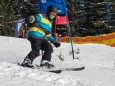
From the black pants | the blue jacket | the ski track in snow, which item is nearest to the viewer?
the ski track in snow

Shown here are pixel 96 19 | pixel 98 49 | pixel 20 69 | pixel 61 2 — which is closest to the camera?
pixel 20 69

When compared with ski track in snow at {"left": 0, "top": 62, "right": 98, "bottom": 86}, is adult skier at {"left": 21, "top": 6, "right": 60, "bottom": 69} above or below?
above

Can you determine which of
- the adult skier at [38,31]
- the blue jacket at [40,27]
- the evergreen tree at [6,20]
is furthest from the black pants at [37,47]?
the evergreen tree at [6,20]

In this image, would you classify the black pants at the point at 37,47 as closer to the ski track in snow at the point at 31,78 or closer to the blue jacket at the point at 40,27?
the blue jacket at the point at 40,27

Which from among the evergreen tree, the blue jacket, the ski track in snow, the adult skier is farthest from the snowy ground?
the evergreen tree

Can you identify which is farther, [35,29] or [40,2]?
[40,2]

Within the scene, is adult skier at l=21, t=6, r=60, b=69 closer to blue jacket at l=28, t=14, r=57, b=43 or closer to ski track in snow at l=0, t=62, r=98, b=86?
blue jacket at l=28, t=14, r=57, b=43

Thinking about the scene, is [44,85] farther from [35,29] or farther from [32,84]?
[35,29]

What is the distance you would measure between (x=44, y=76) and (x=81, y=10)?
46.1 meters

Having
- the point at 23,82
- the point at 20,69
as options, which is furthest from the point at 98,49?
the point at 23,82

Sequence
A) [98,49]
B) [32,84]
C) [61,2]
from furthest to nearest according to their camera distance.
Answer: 1. [98,49]
2. [61,2]
3. [32,84]

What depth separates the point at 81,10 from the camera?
52.1 meters

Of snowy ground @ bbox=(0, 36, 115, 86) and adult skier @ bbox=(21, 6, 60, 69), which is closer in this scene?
snowy ground @ bbox=(0, 36, 115, 86)

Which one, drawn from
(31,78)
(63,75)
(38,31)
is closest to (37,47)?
(38,31)
